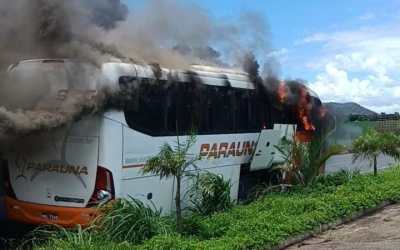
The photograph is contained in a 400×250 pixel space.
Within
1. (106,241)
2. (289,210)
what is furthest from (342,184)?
(106,241)

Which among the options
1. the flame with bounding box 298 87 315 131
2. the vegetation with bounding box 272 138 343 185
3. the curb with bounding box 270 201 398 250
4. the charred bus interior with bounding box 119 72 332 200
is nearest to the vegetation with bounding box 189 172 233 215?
the charred bus interior with bounding box 119 72 332 200

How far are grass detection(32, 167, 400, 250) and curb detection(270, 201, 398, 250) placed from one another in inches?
2.2

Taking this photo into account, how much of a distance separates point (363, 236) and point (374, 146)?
215 inches

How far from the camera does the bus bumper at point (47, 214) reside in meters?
7.65

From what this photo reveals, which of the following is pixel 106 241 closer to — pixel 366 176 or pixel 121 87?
pixel 121 87

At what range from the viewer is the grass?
663 cm

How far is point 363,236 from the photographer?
7879 mm

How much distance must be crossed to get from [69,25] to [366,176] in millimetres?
7431

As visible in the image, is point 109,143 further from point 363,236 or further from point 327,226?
point 363,236

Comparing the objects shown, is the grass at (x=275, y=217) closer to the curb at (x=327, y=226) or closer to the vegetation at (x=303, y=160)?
the curb at (x=327, y=226)

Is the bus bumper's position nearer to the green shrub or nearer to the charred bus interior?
the green shrub

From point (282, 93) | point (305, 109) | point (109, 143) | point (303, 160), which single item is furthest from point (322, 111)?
point (109, 143)

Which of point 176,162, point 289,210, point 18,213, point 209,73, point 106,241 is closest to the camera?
point 106,241

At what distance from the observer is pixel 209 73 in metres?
9.92
